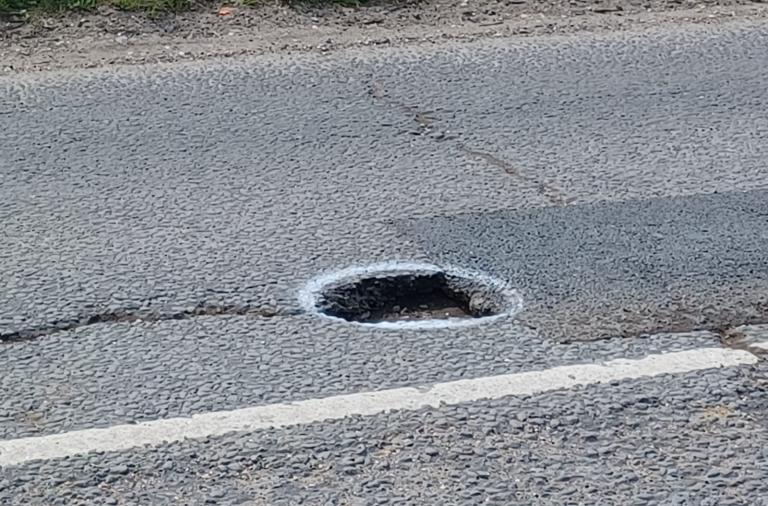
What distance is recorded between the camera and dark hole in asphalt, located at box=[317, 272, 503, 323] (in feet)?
13.4

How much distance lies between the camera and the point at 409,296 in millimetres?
4254

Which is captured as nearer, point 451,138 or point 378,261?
point 378,261

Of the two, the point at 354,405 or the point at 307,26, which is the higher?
the point at 307,26

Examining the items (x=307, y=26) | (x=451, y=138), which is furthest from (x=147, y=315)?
(x=307, y=26)

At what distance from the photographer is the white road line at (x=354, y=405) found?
10.7 ft

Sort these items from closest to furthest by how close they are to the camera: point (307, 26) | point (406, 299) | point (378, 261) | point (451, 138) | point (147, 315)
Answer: point (147, 315) → point (406, 299) → point (378, 261) → point (451, 138) → point (307, 26)

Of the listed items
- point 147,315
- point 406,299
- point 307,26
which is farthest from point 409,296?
point 307,26

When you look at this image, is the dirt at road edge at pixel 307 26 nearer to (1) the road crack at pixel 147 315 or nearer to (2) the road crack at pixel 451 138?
(2) the road crack at pixel 451 138

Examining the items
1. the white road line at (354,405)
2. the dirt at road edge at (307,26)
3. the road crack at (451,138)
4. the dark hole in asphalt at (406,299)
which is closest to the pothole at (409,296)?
the dark hole in asphalt at (406,299)

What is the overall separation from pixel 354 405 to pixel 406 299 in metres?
0.84

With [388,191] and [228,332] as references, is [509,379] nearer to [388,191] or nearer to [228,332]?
[228,332]

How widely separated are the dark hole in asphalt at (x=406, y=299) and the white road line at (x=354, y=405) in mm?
509

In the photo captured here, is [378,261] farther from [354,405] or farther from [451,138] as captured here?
[451,138]

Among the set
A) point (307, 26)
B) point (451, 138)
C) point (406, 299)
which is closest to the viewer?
point (406, 299)
